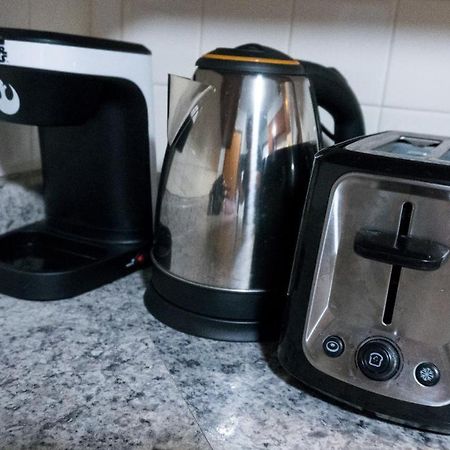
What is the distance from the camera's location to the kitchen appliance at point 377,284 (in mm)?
452

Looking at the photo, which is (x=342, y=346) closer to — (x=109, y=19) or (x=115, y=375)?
(x=115, y=375)

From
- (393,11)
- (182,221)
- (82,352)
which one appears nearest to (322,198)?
(182,221)

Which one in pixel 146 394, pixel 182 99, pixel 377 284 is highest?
pixel 182 99

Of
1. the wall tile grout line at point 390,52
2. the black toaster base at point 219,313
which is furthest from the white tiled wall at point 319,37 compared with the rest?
the black toaster base at point 219,313

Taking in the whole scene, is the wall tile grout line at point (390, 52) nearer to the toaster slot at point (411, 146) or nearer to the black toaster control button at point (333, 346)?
the toaster slot at point (411, 146)

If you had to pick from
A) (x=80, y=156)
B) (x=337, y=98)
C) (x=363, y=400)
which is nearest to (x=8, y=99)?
(x=80, y=156)

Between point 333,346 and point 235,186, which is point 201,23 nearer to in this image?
point 235,186

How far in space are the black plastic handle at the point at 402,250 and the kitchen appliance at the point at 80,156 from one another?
0.37 meters

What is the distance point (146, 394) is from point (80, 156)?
36cm

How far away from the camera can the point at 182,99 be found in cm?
60

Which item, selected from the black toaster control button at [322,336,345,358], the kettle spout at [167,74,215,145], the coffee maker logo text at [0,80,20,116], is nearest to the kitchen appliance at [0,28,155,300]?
the coffee maker logo text at [0,80,20,116]

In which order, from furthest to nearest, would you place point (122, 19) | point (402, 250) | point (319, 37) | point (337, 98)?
point (122, 19), point (319, 37), point (337, 98), point (402, 250)

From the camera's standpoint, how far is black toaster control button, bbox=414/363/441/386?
0.46 metres

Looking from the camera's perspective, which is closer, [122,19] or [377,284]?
[377,284]
